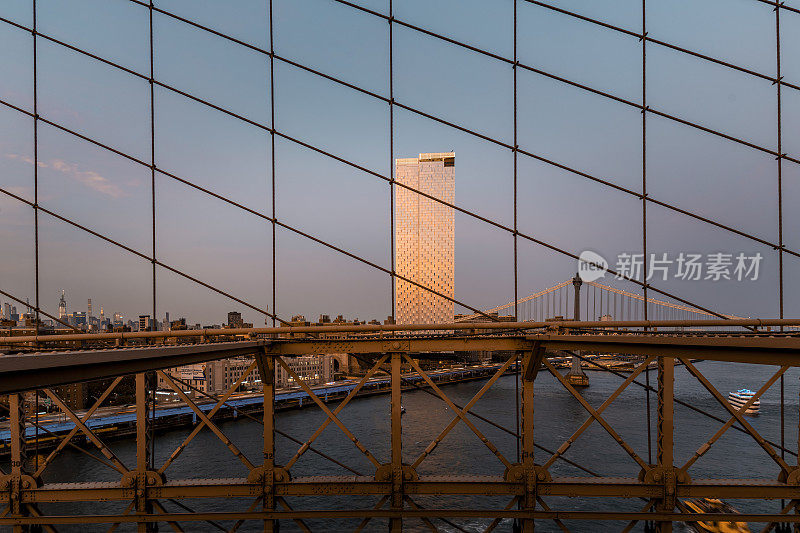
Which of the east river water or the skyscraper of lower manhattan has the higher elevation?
the skyscraper of lower manhattan

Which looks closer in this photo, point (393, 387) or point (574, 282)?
point (393, 387)

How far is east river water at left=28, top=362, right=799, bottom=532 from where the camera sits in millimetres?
30250

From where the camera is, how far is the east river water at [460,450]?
30250 mm

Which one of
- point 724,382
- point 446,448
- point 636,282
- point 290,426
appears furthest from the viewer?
point 724,382

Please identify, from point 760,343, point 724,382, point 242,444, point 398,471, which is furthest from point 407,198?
point 724,382

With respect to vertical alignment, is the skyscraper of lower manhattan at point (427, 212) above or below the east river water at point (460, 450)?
above

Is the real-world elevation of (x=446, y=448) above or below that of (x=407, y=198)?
below

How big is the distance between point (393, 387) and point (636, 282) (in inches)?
157

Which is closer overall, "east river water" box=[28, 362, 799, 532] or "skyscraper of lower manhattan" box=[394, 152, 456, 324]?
"skyscraper of lower manhattan" box=[394, 152, 456, 324]


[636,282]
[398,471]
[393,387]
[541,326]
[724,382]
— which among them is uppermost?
[636,282]

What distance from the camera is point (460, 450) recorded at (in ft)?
128

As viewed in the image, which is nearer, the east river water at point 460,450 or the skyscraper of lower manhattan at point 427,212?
the skyscraper of lower manhattan at point 427,212

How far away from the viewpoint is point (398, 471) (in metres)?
6.18

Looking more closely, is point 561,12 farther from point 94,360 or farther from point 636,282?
point 94,360
